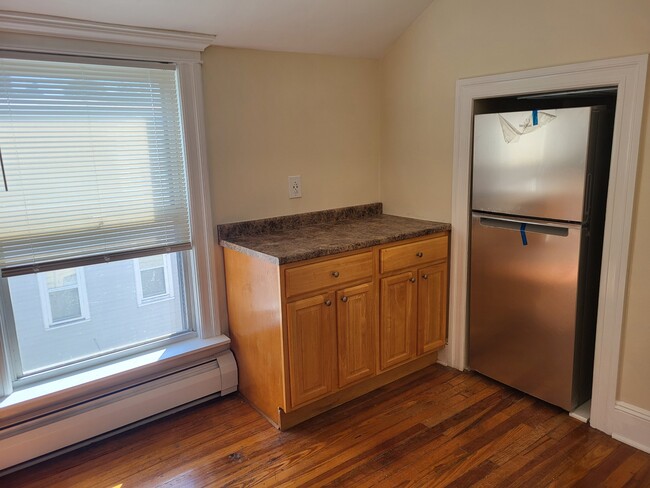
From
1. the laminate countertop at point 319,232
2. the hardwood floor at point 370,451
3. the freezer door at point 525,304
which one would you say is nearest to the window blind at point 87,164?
the laminate countertop at point 319,232

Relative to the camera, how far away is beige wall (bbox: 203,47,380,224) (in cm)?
253

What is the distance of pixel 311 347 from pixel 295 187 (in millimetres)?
965

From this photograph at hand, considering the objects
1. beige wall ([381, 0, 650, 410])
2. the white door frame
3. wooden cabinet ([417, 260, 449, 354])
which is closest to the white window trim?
wooden cabinet ([417, 260, 449, 354])

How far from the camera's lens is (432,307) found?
2.85 metres

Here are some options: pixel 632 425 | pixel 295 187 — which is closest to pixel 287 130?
pixel 295 187

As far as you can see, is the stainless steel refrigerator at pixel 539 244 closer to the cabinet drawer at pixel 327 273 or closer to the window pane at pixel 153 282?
the cabinet drawer at pixel 327 273

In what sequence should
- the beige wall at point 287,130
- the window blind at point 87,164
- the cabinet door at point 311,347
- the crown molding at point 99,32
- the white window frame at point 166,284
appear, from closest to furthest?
the crown molding at point 99,32, the window blind at point 87,164, the cabinet door at point 311,347, the white window frame at point 166,284, the beige wall at point 287,130

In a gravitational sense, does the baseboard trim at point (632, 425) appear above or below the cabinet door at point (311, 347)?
below

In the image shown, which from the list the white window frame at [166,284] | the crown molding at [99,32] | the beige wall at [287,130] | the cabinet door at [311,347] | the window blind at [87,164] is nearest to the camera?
the crown molding at [99,32]

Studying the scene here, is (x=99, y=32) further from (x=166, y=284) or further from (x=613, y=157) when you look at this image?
(x=613, y=157)

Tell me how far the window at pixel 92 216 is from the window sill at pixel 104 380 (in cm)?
7

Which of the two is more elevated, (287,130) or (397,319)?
(287,130)

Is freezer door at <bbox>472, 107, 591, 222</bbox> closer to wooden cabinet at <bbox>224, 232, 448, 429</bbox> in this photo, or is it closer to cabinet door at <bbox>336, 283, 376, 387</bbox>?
wooden cabinet at <bbox>224, 232, 448, 429</bbox>

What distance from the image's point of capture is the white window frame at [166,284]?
7.96 feet
